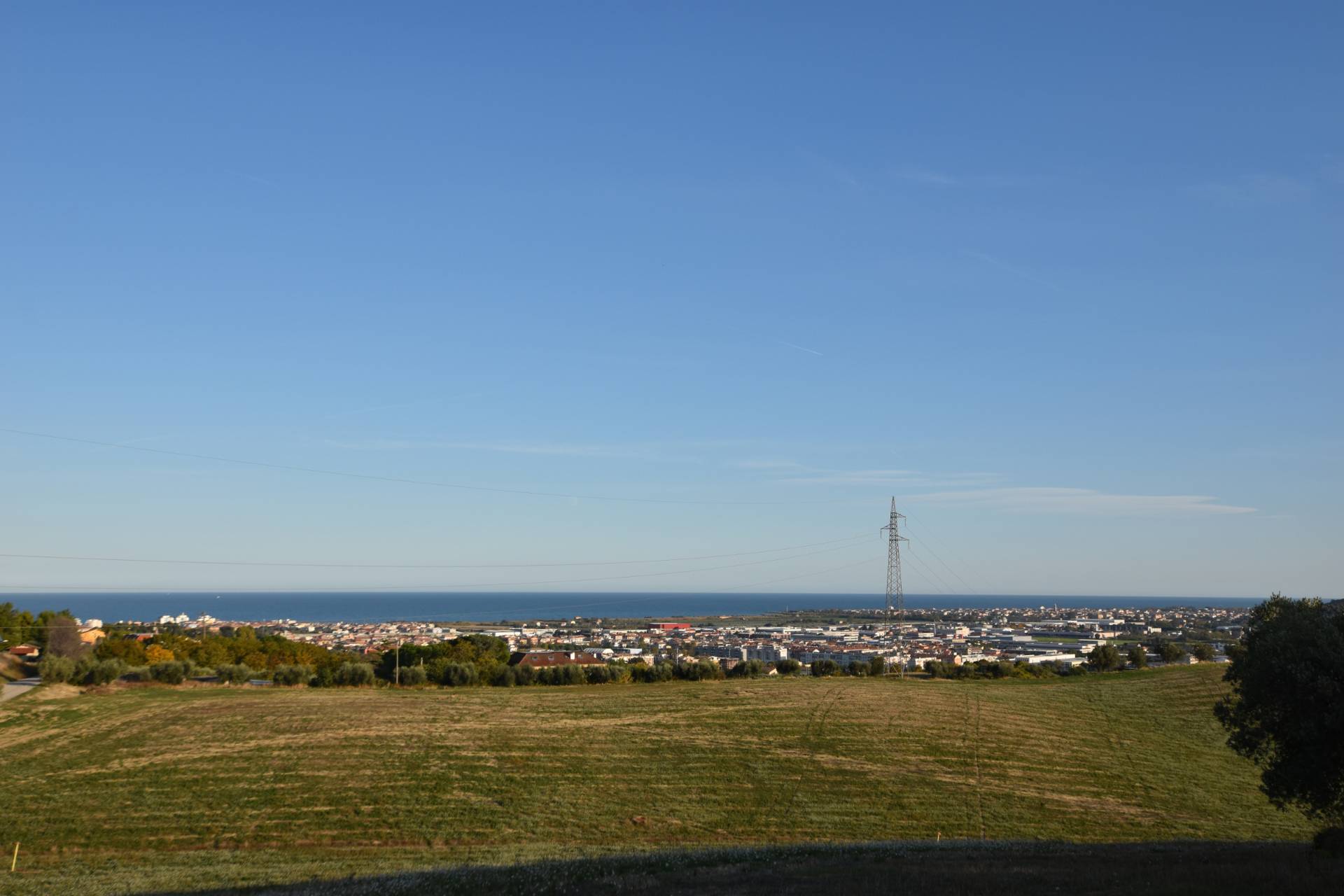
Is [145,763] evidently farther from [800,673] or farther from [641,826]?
[800,673]

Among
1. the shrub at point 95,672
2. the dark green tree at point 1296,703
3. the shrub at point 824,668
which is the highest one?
the dark green tree at point 1296,703

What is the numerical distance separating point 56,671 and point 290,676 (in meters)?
15.7

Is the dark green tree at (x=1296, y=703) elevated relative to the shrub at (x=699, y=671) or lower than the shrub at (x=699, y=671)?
elevated

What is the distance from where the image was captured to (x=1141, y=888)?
60.3 feet

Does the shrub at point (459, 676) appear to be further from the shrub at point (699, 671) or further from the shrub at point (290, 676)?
the shrub at point (699, 671)

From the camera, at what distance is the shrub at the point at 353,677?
222 ft

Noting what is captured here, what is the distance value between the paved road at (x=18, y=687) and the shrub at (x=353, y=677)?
19.1 metres

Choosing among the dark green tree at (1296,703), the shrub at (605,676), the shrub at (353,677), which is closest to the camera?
the dark green tree at (1296,703)

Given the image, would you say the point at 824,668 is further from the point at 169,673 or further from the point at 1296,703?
the point at 1296,703

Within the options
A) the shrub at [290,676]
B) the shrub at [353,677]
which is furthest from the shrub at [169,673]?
the shrub at [353,677]

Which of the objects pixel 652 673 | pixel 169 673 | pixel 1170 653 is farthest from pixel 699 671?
pixel 1170 653

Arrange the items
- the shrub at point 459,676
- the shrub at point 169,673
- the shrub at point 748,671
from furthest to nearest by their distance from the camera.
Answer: the shrub at point 748,671, the shrub at point 459,676, the shrub at point 169,673

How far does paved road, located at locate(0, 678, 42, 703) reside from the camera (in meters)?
53.1

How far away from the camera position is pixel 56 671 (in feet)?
190
